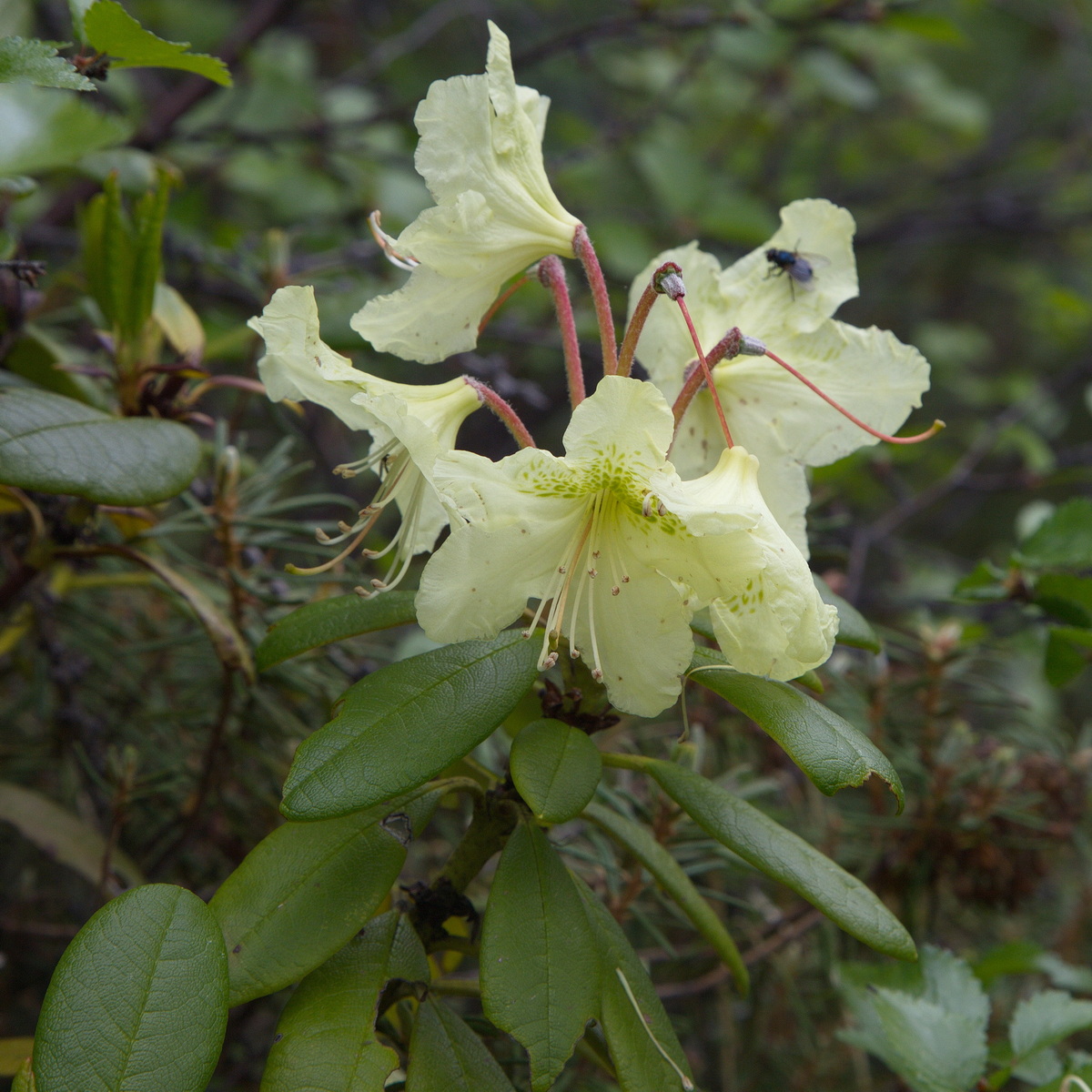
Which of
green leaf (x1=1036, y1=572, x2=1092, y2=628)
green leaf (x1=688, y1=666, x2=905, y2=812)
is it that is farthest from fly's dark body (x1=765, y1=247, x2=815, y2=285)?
green leaf (x1=1036, y1=572, x2=1092, y2=628)

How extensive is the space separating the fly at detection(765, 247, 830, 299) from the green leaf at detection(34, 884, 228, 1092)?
75cm

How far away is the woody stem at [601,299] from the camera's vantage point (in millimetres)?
828

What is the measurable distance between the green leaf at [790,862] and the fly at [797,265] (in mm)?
477

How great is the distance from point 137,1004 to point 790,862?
479 millimetres

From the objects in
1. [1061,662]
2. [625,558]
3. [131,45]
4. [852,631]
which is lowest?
[1061,662]

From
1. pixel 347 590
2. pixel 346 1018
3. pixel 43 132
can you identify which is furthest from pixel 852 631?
pixel 43 132

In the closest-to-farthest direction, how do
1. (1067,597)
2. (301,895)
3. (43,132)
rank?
(43,132) → (301,895) → (1067,597)

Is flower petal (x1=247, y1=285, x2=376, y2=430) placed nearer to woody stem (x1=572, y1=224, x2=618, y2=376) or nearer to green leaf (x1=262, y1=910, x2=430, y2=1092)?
woody stem (x1=572, y1=224, x2=618, y2=376)

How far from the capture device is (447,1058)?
76 cm

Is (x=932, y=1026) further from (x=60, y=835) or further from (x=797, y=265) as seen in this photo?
(x=60, y=835)

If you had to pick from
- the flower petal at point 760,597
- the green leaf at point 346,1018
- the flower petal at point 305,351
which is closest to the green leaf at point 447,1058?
the green leaf at point 346,1018

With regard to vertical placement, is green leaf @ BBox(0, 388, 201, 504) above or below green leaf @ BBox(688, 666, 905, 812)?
above

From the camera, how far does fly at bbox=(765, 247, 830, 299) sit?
3.08 ft

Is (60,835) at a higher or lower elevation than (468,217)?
lower
